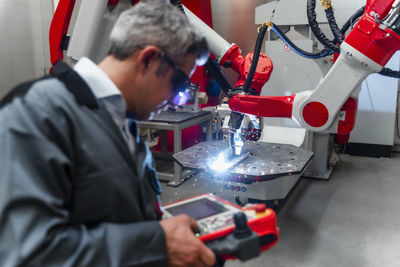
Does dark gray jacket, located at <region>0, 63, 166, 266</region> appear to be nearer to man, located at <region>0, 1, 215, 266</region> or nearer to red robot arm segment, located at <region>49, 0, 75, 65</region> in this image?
man, located at <region>0, 1, 215, 266</region>

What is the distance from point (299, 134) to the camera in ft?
12.2

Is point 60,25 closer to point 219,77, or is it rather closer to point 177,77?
point 219,77

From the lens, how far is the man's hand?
2.68 ft

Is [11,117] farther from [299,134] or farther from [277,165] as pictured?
[299,134]

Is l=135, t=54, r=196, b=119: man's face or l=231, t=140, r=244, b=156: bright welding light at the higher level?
l=135, t=54, r=196, b=119: man's face

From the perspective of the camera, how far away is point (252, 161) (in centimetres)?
257

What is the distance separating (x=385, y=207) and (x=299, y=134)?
1052 mm

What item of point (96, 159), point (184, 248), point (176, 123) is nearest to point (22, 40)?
point (176, 123)

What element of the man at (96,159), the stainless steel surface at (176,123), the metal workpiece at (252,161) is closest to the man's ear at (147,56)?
the man at (96,159)

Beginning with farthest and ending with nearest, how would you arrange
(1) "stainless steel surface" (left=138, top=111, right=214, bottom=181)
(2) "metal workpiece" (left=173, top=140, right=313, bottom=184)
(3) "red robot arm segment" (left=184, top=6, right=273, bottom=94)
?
(1) "stainless steel surface" (left=138, top=111, right=214, bottom=181)
(3) "red robot arm segment" (left=184, top=6, right=273, bottom=94)
(2) "metal workpiece" (left=173, top=140, right=313, bottom=184)

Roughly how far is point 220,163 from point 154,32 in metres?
1.71

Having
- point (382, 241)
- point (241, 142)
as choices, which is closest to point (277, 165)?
point (241, 142)

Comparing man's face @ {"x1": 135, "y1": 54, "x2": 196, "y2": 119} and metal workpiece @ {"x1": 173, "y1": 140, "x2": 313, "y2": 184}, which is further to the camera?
metal workpiece @ {"x1": 173, "y1": 140, "x2": 313, "y2": 184}

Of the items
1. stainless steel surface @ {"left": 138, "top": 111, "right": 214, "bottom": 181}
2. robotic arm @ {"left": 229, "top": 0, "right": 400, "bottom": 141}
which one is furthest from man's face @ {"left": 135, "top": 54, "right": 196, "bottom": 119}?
stainless steel surface @ {"left": 138, "top": 111, "right": 214, "bottom": 181}
